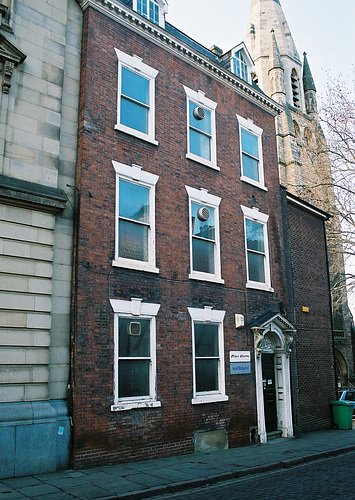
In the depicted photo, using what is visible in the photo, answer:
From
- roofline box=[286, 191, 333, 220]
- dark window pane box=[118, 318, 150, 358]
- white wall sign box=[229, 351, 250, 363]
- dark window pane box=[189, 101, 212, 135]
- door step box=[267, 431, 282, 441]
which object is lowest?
door step box=[267, 431, 282, 441]

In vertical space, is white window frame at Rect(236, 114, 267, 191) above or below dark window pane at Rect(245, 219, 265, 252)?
above

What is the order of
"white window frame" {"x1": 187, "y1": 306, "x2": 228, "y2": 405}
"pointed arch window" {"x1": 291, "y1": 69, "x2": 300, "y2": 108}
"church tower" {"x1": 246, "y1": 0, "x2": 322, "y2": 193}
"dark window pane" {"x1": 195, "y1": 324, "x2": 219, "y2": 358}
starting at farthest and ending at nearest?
"pointed arch window" {"x1": 291, "y1": 69, "x2": 300, "y2": 108}, "church tower" {"x1": 246, "y1": 0, "x2": 322, "y2": 193}, "dark window pane" {"x1": 195, "y1": 324, "x2": 219, "y2": 358}, "white window frame" {"x1": 187, "y1": 306, "x2": 228, "y2": 405}

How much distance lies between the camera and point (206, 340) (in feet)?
44.1

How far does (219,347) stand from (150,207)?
4.51 m

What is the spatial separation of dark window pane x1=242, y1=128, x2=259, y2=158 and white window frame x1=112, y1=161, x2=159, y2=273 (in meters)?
5.12

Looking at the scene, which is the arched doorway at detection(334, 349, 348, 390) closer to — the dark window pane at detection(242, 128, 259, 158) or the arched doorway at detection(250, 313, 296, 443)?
the arched doorway at detection(250, 313, 296, 443)

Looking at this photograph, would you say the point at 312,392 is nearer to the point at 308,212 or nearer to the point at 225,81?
the point at 308,212

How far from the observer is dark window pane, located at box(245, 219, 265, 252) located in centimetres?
1584

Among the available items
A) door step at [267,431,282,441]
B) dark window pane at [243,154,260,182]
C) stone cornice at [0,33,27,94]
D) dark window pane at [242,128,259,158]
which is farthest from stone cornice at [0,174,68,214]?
door step at [267,431,282,441]

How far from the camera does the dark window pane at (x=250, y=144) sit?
1678 cm

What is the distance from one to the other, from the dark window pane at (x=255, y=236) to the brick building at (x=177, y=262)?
0.07 m

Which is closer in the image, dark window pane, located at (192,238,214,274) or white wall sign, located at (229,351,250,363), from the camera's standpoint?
dark window pane, located at (192,238,214,274)

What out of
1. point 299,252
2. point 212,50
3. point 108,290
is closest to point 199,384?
point 108,290

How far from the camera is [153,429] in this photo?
1132 centimetres
